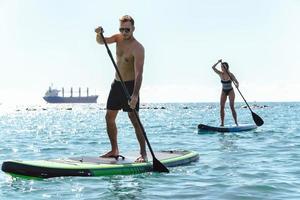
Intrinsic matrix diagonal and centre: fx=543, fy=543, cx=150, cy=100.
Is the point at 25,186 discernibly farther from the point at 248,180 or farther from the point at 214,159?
the point at 214,159

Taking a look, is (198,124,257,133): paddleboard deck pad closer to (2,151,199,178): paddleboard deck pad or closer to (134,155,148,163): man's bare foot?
(2,151,199,178): paddleboard deck pad

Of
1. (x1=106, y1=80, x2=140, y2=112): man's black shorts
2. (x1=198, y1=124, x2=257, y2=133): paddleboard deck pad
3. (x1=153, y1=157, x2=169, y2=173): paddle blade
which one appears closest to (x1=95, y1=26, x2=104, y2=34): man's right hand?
(x1=106, y1=80, x2=140, y2=112): man's black shorts

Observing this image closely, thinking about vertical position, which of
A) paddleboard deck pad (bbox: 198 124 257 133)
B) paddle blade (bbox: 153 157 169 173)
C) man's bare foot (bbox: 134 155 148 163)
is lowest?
paddle blade (bbox: 153 157 169 173)

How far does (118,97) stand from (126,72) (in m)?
0.46

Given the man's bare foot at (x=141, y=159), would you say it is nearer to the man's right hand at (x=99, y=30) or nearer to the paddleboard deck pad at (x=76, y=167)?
the paddleboard deck pad at (x=76, y=167)

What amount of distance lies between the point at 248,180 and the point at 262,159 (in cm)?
276

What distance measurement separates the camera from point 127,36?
8977mm

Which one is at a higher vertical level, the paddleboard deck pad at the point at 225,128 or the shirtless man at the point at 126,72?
the shirtless man at the point at 126,72

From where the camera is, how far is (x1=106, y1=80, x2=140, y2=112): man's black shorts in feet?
30.2

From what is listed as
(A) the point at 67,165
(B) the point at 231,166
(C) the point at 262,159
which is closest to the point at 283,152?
(C) the point at 262,159

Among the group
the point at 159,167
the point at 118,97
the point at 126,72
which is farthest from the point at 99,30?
the point at 159,167

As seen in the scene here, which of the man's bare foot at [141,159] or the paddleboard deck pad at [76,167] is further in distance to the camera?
the man's bare foot at [141,159]

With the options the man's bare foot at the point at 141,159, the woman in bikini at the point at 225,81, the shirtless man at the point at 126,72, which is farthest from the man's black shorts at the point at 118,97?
the woman in bikini at the point at 225,81

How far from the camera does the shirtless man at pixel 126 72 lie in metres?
8.94
